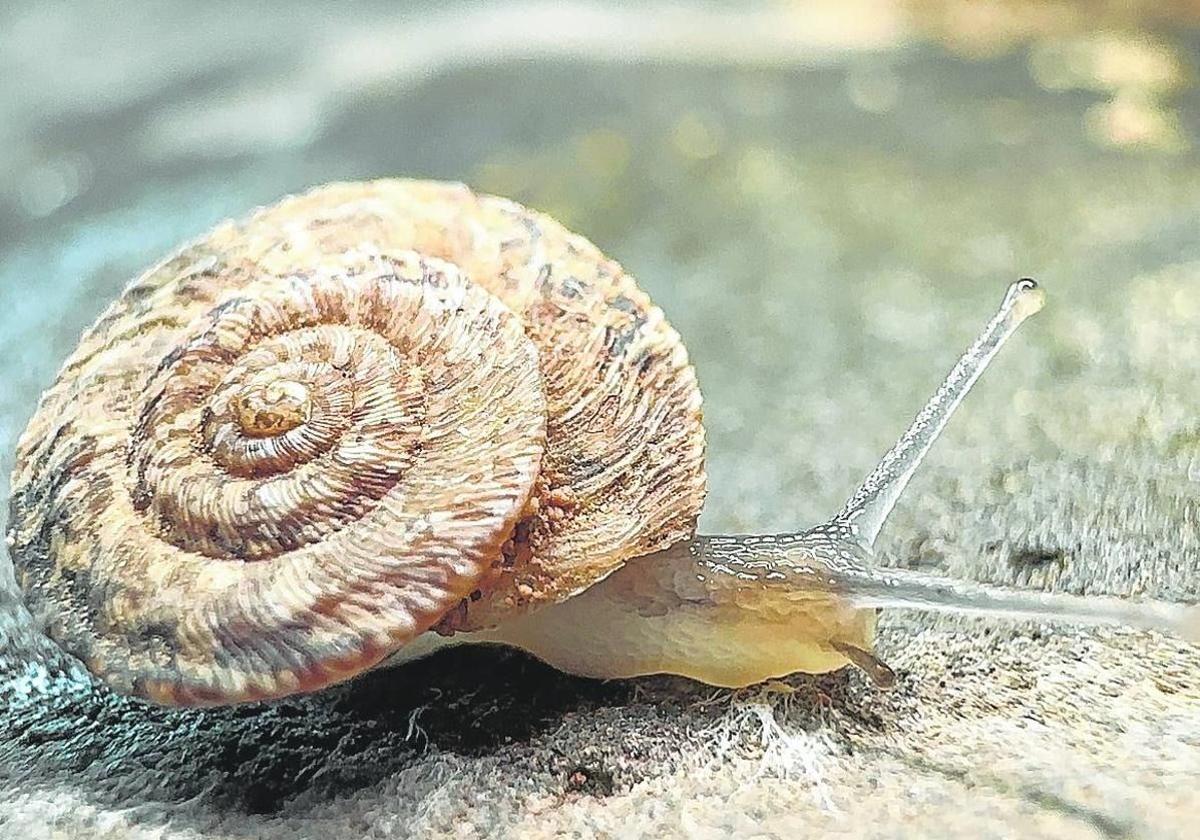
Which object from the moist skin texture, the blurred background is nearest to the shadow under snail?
the moist skin texture

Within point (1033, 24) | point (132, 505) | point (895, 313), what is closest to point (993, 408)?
point (895, 313)

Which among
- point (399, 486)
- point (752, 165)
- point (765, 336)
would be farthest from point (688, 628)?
point (752, 165)

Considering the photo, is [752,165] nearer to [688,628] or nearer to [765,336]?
[765,336]

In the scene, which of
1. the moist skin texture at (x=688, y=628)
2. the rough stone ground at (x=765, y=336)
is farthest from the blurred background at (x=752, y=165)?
the moist skin texture at (x=688, y=628)

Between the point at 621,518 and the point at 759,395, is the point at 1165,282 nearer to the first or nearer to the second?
the point at 759,395

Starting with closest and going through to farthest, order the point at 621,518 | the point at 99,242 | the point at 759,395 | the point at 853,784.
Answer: the point at 853,784 < the point at 621,518 < the point at 759,395 < the point at 99,242

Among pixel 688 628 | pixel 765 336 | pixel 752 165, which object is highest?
pixel 752 165
